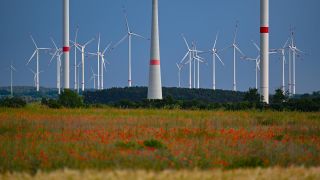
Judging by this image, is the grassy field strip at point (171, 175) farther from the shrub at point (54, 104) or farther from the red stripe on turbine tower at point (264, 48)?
the red stripe on turbine tower at point (264, 48)

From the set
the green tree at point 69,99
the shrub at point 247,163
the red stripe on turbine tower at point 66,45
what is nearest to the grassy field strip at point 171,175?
the shrub at point 247,163

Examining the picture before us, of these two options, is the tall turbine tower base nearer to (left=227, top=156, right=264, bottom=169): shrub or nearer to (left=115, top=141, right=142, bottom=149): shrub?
(left=115, top=141, right=142, bottom=149): shrub

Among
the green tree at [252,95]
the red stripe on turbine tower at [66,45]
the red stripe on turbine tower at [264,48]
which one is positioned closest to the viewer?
the red stripe on turbine tower at [264,48]

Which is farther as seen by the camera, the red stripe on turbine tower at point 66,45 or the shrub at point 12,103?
the red stripe on turbine tower at point 66,45

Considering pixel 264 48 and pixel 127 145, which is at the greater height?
pixel 264 48

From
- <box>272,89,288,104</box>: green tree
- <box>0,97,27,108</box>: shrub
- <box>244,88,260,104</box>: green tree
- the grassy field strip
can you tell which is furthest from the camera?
<box>272,89,288,104</box>: green tree

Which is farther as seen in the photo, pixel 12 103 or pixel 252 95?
pixel 252 95

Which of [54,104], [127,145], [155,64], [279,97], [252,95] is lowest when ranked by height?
[127,145]

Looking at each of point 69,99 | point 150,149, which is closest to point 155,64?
point 69,99

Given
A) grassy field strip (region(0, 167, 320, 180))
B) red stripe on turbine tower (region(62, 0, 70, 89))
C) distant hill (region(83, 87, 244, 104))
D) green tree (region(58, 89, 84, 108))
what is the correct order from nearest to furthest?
1. grassy field strip (region(0, 167, 320, 180))
2. green tree (region(58, 89, 84, 108))
3. red stripe on turbine tower (region(62, 0, 70, 89))
4. distant hill (region(83, 87, 244, 104))

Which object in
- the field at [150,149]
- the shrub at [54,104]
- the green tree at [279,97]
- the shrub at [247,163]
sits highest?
the green tree at [279,97]

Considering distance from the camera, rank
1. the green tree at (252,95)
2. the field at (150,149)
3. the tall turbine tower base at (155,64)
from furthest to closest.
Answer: the green tree at (252,95) → the tall turbine tower base at (155,64) → the field at (150,149)

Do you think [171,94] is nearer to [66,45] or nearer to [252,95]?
[252,95]

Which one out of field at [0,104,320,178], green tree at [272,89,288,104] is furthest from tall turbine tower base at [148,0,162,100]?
field at [0,104,320,178]
